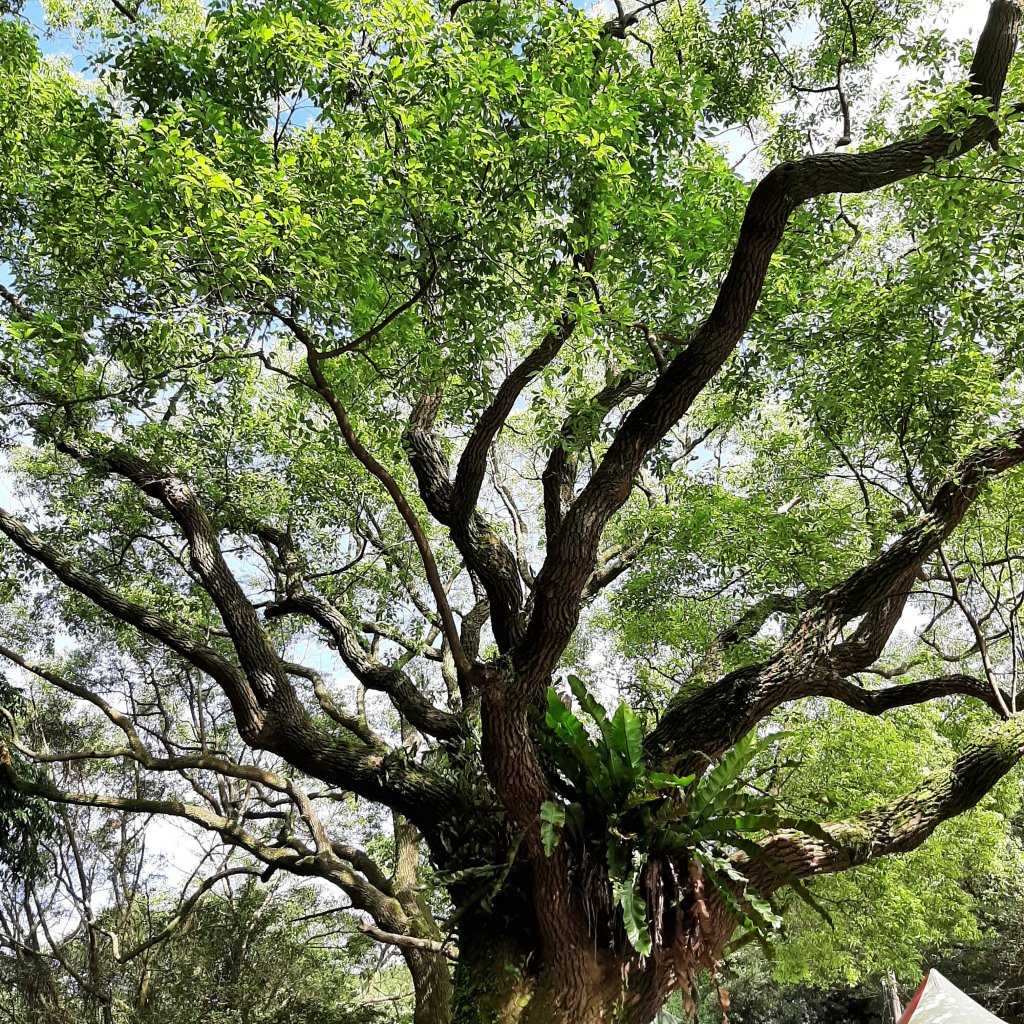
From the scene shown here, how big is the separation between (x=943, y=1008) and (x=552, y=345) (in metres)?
7.10

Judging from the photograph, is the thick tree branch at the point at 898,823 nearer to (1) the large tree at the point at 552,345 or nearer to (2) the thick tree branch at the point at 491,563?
(1) the large tree at the point at 552,345

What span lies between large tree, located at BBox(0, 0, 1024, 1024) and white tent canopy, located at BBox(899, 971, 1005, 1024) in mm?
3778

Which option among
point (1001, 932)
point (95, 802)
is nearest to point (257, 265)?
point (95, 802)

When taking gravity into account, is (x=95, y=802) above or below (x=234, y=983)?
above

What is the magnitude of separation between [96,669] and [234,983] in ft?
16.2

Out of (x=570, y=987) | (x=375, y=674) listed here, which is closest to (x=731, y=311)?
(x=570, y=987)

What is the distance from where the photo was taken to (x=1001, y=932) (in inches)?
558

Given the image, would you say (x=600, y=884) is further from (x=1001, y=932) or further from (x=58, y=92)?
(x=1001, y=932)

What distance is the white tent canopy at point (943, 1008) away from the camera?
705cm

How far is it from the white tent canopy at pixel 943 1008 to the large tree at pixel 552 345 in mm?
3778

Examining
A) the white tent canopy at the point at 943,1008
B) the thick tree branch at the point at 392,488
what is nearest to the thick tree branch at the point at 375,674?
the thick tree branch at the point at 392,488

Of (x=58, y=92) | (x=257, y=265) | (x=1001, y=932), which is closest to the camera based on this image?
(x=257, y=265)

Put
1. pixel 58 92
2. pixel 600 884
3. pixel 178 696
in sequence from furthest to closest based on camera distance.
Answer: pixel 178 696 → pixel 58 92 → pixel 600 884

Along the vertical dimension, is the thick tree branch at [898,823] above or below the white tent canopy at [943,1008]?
above
